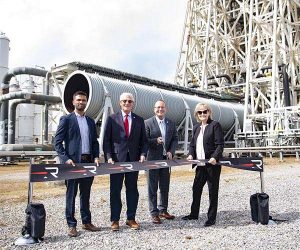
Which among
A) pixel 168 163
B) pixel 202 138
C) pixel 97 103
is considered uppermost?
pixel 97 103

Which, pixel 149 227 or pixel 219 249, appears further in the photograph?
pixel 149 227

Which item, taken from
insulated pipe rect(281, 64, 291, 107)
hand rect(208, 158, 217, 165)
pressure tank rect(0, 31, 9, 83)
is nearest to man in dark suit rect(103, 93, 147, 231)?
hand rect(208, 158, 217, 165)

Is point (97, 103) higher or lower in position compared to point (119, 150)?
higher

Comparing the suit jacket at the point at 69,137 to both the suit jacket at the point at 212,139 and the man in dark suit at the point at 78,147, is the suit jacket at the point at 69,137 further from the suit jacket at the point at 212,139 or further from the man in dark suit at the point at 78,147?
the suit jacket at the point at 212,139

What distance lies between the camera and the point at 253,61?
29609 mm

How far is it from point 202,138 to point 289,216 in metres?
1.79

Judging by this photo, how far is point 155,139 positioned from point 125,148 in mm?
668

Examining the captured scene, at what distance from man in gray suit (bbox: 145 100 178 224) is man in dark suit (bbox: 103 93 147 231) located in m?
0.45

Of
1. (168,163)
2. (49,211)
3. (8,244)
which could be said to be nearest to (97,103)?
(49,211)

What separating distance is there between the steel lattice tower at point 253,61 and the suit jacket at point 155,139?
1685cm

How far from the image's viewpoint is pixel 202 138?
5.40m

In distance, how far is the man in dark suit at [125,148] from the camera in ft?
15.7

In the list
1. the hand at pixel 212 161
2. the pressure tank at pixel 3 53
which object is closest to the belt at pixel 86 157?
the hand at pixel 212 161

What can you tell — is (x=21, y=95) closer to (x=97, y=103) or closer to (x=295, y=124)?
(x=97, y=103)
